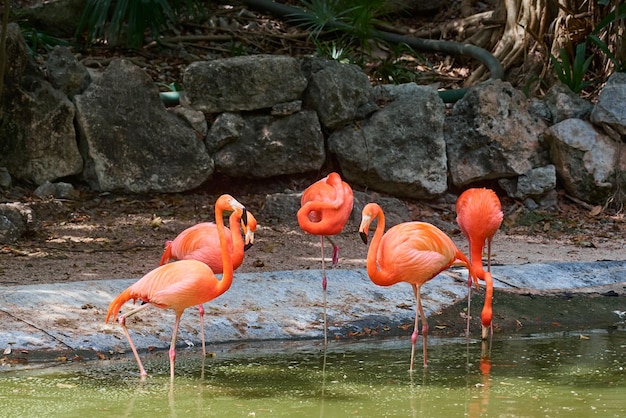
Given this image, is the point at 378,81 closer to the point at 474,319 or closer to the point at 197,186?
the point at 197,186

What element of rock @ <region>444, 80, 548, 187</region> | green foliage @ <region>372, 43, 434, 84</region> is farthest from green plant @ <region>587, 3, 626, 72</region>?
green foliage @ <region>372, 43, 434, 84</region>

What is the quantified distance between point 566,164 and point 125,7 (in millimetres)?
4725

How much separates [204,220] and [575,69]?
446 centimetres

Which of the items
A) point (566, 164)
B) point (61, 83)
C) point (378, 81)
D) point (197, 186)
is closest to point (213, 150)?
point (197, 186)

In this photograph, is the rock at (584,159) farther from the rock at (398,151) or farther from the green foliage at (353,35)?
the green foliage at (353,35)

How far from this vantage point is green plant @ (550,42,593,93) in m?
10.3

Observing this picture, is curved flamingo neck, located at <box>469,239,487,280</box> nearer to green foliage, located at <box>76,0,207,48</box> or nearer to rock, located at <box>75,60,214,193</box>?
rock, located at <box>75,60,214,193</box>

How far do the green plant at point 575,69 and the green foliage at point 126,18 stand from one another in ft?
13.1

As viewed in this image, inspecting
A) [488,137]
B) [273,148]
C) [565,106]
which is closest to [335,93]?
[273,148]

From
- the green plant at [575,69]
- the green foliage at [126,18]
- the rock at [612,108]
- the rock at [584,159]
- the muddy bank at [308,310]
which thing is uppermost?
the green foliage at [126,18]

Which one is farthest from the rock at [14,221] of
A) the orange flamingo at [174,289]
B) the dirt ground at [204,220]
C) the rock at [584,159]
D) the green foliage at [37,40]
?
the rock at [584,159]

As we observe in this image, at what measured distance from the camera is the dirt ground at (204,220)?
6977mm

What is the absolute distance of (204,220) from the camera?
8469mm

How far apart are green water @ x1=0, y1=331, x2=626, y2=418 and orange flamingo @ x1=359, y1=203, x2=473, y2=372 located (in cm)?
35
